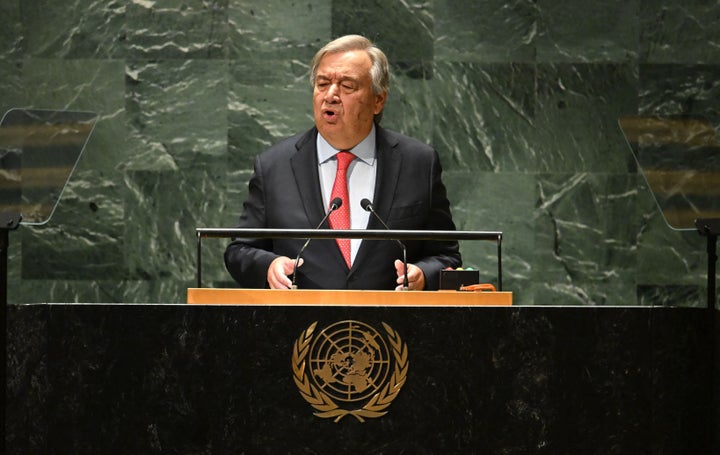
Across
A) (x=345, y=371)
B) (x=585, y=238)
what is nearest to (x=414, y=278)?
(x=345, y=371)

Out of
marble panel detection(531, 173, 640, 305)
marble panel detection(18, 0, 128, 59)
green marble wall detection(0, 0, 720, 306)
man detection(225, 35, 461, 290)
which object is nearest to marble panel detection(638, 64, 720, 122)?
green marble wall detection(0, 0, 720, 306)

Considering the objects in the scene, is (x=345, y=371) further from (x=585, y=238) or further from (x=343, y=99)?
(x=585, y=238)

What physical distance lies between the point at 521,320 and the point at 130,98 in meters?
3.62

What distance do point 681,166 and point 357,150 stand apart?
4.86 feet

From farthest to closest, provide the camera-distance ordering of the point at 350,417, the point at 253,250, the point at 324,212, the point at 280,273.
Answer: the point at 324,212
the point at 253,250
the point at 280,273
the point at 350,417

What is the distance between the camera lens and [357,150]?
4.42 metres

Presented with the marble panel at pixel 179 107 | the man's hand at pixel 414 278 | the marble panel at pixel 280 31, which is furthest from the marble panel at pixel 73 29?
the man's hand at pixel 414 278

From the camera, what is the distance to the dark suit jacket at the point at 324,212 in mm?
4109

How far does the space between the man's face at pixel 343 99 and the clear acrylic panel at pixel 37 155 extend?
3.96ft

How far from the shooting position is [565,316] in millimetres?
2912

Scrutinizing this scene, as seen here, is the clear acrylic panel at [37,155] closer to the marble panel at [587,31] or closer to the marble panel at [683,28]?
the marble panel at [587,31]

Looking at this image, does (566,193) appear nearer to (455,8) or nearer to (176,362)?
(455,8)

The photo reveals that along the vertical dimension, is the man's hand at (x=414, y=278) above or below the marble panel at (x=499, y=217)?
below

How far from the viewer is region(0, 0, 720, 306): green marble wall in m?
5.95
